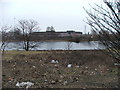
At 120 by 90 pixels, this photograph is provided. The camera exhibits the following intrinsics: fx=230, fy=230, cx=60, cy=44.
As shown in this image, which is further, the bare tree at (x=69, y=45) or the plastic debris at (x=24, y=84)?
the bare tree at (x=69, y=45)

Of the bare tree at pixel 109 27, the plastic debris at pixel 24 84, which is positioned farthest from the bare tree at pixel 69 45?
the bare tree at pixel 109 27

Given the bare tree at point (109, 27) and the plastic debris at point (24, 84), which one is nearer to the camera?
the bare tree at point (109, 27)

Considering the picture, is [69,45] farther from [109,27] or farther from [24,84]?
[109,27]

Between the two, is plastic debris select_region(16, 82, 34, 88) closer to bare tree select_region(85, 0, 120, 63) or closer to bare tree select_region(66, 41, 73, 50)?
bare tree select_region(85, 0, 120, 63)

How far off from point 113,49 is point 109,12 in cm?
37

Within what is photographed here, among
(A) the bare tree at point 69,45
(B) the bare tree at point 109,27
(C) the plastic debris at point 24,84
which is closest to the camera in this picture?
(B) the bare tree at point 109,27

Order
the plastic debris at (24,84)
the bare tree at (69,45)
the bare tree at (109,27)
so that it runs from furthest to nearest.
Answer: the bare tree at (69,45) < the plastic debris at (24,84) < the bare tree at (109,27)

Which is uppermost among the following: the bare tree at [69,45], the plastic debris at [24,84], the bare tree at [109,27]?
the bare tree at [109,27]

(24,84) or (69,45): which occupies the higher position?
(69,45)

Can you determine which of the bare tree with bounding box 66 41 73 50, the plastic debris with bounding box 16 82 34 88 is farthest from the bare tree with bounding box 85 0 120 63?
the bare tree with bounding box 66 41 73 50

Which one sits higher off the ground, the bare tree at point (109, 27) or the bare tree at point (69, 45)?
the bare tree at point (109, 27)

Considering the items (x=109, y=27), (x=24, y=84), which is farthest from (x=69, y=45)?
(x=109, y=27)

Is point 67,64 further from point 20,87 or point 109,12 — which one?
point 109,12

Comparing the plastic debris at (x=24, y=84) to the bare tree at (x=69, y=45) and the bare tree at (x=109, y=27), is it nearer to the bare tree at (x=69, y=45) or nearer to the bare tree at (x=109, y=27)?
the bare tree at (x=109, y=27)
